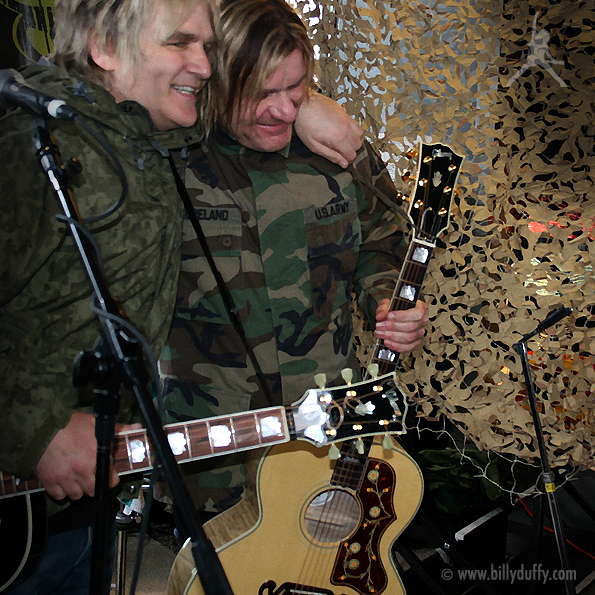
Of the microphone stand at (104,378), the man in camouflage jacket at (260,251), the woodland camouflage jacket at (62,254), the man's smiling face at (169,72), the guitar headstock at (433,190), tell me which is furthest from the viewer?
the guitar headstock at (433,190)

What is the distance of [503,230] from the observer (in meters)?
1.36

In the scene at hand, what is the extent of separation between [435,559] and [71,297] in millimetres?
1210

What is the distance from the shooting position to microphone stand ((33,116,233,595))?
69 cm

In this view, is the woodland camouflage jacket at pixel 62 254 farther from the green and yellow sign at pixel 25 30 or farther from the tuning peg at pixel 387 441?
the tuning peg at pixel 387 441

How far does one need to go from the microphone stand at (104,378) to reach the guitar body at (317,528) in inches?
12.9

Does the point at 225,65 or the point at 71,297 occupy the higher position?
the point at 225,65

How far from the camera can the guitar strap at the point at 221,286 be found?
1.03 m

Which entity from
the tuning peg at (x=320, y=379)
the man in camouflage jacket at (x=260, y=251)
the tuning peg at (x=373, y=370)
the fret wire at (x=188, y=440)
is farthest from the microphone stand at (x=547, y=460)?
the fret wire at (x=188, y=440)

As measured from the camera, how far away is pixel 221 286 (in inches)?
41.9

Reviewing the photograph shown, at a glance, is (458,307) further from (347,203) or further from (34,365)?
(34,365)

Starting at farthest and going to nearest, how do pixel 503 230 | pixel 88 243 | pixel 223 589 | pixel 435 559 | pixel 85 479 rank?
pixel 435 559, pixel 503 230, pixel 85 479, pixel 88 243, pixel 223 589

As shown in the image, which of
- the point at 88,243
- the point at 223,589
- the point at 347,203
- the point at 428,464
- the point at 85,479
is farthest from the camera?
the point at 428,464

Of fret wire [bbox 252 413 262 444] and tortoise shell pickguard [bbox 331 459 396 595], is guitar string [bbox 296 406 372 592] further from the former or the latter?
fret wire [bbox 252 413 262 444]

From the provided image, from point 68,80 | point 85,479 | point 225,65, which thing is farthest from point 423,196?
point 85,479
